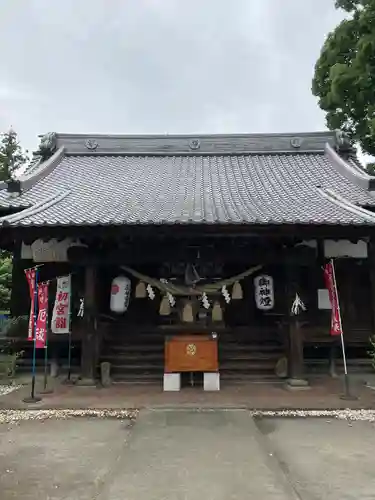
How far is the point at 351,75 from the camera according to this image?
15.3 m

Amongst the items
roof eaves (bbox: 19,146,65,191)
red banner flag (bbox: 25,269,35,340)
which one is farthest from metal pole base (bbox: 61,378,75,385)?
roof eaves (bbox: 19,146,65,191)

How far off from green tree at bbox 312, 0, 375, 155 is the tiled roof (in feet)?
10.9

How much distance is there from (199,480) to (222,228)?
4.91 metres

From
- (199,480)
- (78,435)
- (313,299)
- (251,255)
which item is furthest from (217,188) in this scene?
(199,480)

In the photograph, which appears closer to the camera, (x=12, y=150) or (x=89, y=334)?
(x=89, y=334)

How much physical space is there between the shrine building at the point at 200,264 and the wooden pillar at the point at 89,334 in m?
0.02

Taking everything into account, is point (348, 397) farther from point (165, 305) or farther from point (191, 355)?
point (165, 305)

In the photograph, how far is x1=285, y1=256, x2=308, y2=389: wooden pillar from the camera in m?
8.87

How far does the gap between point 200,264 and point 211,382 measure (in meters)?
2.59

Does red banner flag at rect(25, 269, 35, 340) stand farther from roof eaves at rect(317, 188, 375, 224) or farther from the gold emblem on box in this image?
roof eaves at rect(317, 188, 375, 224)

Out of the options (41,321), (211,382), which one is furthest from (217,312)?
(41,321)

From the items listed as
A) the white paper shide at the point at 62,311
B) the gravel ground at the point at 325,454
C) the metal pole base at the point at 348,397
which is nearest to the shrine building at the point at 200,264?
the white paper shide at the point at 62,311

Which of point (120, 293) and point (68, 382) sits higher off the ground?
point (120, 293)

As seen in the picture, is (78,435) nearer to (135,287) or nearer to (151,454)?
(151,454)
